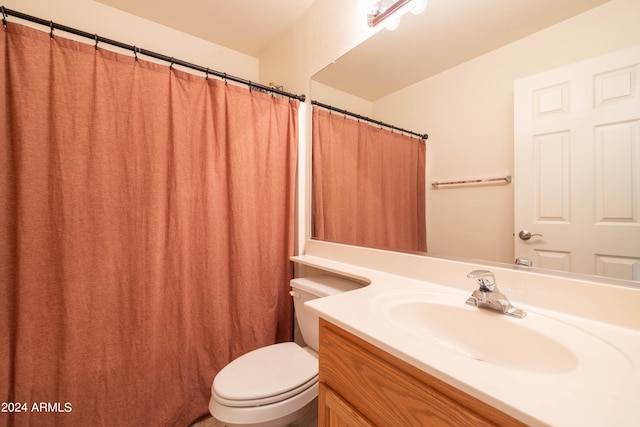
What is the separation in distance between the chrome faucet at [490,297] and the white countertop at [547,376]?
0.04m

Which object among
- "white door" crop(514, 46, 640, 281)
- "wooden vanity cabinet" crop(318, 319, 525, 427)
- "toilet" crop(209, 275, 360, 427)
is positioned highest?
"white door" crop(514, 46, 640, 281)

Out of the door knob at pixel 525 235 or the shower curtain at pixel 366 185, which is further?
the shower curtain at pixel 366 185

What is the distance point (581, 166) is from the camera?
690 millimetres

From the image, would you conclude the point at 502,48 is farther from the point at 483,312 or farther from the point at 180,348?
the point at 180,348

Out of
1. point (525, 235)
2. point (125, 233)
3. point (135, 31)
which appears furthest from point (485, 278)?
point (135, 31)

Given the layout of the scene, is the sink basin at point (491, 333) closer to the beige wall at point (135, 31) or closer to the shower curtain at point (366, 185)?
the shower curtain at point (366, 185)

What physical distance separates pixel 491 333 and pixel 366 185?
87 cm

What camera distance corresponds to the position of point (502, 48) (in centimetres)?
82

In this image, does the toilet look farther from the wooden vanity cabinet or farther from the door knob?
the door knob

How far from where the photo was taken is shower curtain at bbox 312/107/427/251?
1118mm

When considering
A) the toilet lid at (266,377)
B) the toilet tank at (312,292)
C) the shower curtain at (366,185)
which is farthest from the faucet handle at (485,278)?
the toilet lid at (266,377)

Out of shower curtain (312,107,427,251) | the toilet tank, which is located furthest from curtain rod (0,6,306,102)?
the toilet tank

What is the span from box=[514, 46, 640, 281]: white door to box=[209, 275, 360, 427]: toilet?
0.77 meters

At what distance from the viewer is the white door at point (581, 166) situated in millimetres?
626
